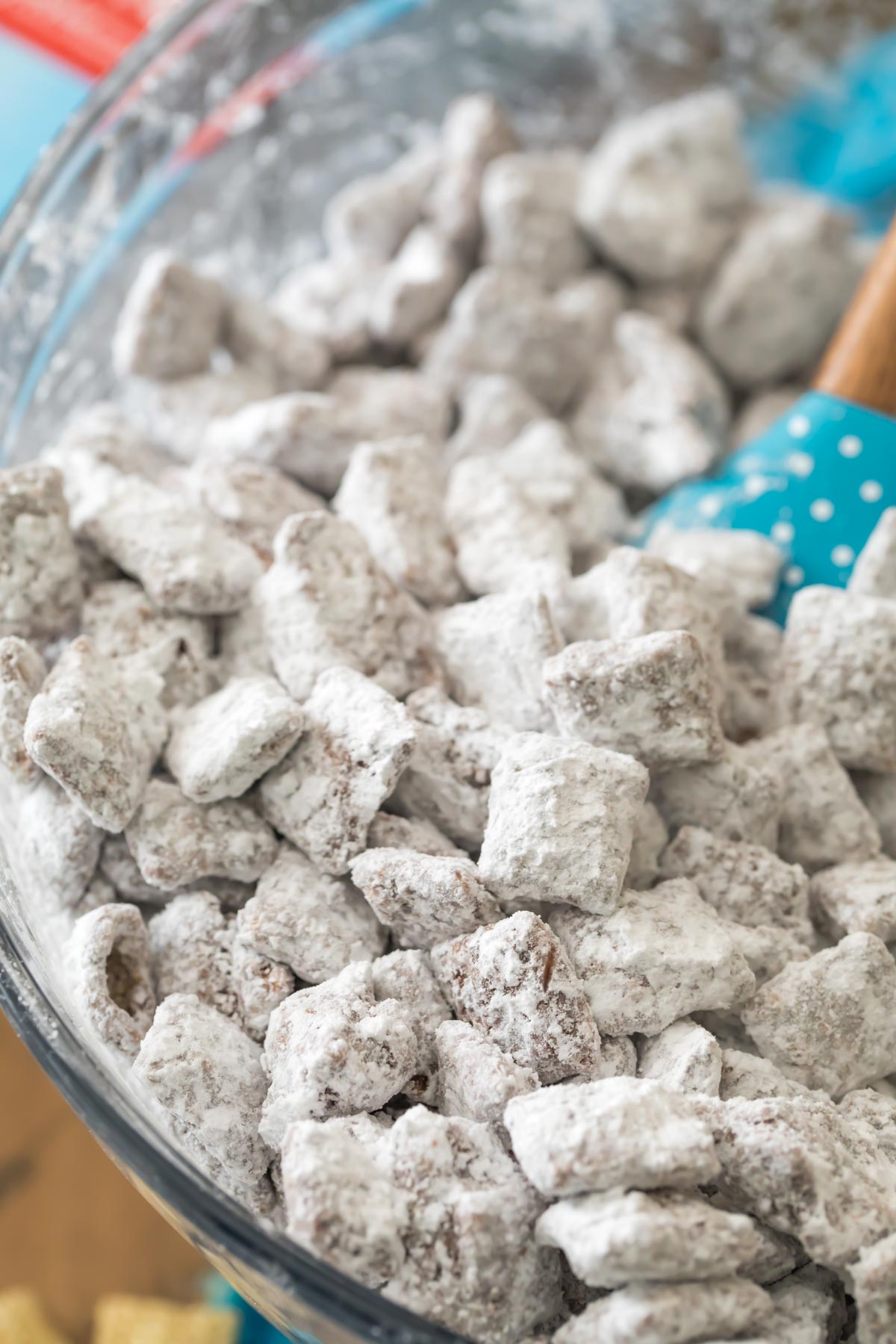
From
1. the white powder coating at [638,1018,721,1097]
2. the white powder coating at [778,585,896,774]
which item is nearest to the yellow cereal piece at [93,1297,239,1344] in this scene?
the white powder coating at [638,1018,721,1097]

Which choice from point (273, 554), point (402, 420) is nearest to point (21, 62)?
point (402, 420)

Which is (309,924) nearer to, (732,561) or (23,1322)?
(732,561)

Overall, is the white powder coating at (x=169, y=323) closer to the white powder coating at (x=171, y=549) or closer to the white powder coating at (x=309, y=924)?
the white powder coating at (x=171, y=549)

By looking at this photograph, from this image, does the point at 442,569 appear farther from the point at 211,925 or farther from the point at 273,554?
the point at 211,925

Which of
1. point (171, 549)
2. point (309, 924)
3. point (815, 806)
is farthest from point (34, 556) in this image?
point (815, 806)

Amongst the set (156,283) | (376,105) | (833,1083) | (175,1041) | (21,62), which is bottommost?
(833,1083)

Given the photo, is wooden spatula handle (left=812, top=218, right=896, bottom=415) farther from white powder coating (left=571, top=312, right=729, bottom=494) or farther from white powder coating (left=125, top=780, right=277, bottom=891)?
white powder coating (left=125, top=780, right=277, bottom=891)

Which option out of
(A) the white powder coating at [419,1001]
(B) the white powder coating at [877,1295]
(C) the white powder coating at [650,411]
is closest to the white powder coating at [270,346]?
(C) the white powder coating at [650,411]
